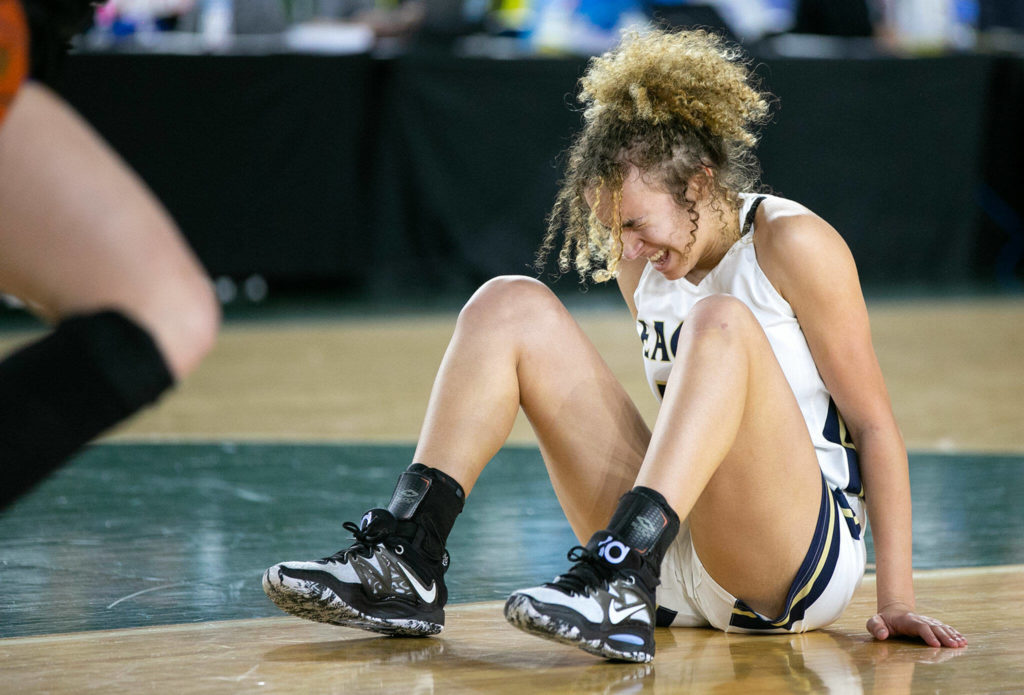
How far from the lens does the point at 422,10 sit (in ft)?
23.7

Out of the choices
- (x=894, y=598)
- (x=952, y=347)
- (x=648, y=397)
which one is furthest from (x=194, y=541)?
(x=952, y=347)

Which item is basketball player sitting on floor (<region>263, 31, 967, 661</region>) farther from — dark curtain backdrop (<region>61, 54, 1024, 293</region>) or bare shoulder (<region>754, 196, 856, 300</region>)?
dark curtain backdrop (<region>61, 54, 1024, 293</region>)

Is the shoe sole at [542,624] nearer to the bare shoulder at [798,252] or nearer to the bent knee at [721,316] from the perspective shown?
the bent knee at [721,316]

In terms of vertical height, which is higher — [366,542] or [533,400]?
[533,400]

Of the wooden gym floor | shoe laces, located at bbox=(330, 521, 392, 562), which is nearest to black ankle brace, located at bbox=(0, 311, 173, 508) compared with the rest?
the wooden gym floor

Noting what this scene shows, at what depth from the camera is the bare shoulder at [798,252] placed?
1.67 meters

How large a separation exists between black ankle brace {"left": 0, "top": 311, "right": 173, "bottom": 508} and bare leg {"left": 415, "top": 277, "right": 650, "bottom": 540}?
2.12ft

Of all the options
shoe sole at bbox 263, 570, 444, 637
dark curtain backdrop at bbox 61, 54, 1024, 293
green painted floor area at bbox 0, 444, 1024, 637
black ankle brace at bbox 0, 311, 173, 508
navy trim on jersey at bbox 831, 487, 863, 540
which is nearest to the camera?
black ankle brace at bbox 0, 311, 173, 508

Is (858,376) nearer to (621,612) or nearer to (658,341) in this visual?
(658,341)

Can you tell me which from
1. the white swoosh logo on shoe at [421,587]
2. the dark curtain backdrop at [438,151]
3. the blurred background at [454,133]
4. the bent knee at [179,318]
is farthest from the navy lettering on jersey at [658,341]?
the dark curtain backdrop at [438,151]

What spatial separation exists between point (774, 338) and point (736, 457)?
0.21 meters

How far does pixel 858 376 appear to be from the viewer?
5.52 feet

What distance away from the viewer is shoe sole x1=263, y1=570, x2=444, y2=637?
1597 mm

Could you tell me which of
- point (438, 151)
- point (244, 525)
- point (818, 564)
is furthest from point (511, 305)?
point (438, 151)
